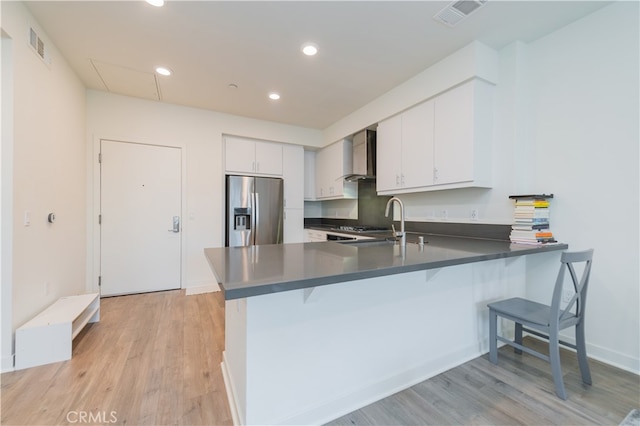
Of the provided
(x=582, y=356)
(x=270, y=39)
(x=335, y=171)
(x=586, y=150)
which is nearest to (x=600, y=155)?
(x=586, y=150)

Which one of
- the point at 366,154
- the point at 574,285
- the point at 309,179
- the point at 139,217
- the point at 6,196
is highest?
the point at 366,154

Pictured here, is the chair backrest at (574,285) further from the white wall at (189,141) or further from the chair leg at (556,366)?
the white wall at (189,141)

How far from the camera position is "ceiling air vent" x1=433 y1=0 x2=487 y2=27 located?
183cm

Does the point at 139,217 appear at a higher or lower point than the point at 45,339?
higher

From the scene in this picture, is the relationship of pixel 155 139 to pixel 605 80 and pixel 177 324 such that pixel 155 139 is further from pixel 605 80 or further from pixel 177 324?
pixel 605 80

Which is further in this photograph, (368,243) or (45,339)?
(368,243)

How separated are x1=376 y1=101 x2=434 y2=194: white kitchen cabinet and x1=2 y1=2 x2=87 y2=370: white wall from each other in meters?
3.27

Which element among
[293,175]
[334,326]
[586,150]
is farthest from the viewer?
[293,175]

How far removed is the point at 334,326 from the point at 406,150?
226cm

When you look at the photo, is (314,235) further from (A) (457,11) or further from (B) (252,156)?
(A) (457,11)

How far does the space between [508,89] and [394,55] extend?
1.06 metres

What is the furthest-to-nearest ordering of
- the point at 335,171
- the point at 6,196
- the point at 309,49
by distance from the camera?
the point at 335,171, the point at 309,49, the point at 6,196

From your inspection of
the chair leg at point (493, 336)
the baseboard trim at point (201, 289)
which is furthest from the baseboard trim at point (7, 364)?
the chair leg at point (493, 336)

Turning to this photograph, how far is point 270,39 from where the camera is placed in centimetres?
221
